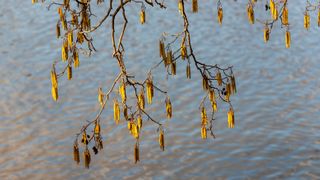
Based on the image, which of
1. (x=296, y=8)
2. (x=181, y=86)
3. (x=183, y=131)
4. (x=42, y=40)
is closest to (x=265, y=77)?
(x=181, y=86)

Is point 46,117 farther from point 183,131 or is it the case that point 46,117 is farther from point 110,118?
point 183,131

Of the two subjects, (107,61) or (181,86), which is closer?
(181,86)

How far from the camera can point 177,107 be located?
1373 cm

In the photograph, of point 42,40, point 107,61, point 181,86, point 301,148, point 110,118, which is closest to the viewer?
point 301,148

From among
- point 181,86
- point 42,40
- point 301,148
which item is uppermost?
point 42,40

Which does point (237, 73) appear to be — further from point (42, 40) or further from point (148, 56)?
point (42, 40)

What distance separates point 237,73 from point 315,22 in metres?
3.54

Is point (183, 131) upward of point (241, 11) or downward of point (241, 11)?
downward

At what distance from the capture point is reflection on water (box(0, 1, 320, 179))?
12070mm

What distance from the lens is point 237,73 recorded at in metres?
15.0

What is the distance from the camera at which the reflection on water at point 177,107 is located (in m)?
12.1

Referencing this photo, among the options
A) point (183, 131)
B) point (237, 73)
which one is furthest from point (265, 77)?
point (183, 131)

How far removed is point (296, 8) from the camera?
18203mm

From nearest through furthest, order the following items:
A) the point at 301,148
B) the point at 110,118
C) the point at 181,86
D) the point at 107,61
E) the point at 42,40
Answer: the point at 301,148 < the point at 110,118 < the point at 181,86 < the point at 107,61 < the point at 42,40
